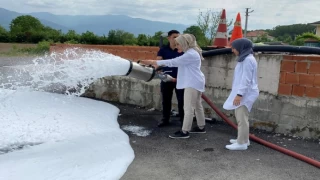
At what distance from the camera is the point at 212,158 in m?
4.32

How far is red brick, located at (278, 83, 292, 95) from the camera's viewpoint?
5.34 metres

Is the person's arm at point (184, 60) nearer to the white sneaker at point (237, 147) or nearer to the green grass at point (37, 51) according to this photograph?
the white sneaker at point (237, 147)

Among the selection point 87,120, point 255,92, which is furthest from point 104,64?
point 255,92

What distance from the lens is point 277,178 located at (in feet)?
12.2

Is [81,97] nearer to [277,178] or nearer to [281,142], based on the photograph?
[281,142]

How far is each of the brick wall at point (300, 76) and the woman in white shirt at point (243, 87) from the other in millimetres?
1056

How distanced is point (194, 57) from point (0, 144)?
9.45ft

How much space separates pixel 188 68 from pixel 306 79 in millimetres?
1820

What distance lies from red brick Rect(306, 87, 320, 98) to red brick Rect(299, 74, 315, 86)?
76mm

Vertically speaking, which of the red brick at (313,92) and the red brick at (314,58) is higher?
the red brick at (314,58)

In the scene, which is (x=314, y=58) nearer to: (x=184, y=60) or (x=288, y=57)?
(x=288, y=57)

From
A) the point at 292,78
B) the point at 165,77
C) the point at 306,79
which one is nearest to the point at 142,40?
the point at 165,77

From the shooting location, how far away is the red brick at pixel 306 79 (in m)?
5.12

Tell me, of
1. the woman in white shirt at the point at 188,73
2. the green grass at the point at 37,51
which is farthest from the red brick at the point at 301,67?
the green grass at the point at 37,51
